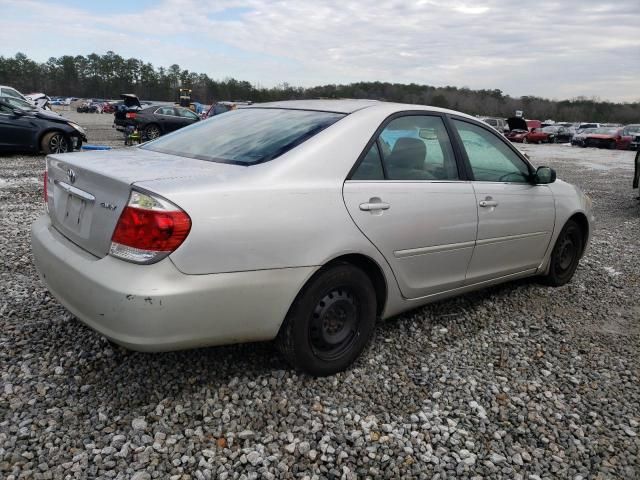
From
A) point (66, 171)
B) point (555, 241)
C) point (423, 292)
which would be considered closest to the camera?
point (66, 171)

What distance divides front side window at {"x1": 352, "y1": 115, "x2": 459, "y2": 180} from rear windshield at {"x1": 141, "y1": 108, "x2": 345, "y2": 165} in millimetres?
318

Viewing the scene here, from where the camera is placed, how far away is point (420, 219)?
10.3 ft

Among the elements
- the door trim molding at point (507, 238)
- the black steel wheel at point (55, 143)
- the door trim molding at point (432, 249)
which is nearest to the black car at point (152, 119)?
the black steel wheel at point (55, 143)

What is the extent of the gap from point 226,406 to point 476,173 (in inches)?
89.3

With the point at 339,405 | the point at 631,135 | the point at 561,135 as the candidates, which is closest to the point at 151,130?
the point at 339,405

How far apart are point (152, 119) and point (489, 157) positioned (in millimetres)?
16945

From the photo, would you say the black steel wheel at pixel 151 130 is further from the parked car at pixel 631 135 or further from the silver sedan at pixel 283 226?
the parked car at pixel 631 135

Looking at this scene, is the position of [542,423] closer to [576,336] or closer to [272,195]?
[576,336]

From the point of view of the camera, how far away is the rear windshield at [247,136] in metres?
2.87

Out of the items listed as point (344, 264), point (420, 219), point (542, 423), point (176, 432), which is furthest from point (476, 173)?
point (176, 432)

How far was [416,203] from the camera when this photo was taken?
314cm

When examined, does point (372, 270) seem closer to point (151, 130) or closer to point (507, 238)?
point (507, 238)

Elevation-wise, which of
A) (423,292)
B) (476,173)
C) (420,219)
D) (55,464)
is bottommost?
(55,464)

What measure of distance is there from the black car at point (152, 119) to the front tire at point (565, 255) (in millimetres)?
15707
